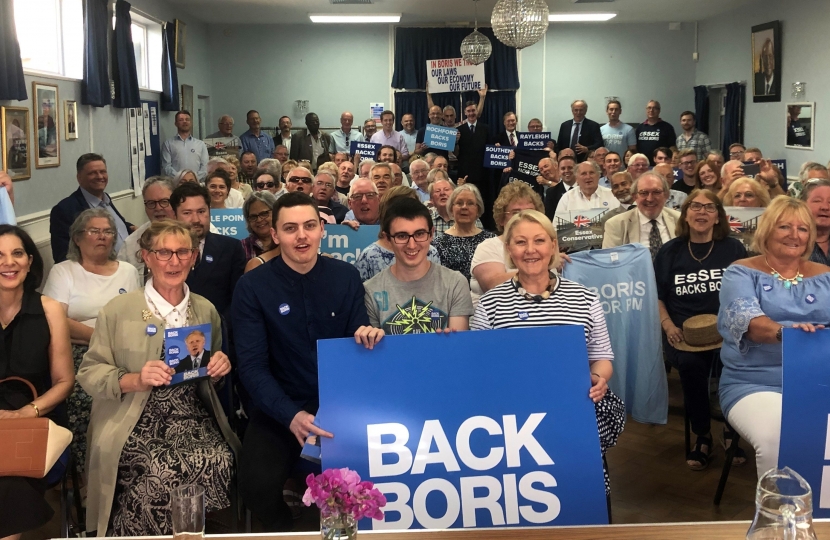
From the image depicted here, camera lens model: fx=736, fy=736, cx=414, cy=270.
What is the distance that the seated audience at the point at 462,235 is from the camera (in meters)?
3.91

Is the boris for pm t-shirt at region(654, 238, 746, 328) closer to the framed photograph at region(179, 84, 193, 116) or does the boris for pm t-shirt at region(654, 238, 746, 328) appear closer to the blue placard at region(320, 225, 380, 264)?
the blue placard at region(320, 225, 380, 264)

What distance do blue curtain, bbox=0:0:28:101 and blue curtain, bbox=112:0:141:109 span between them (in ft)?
8.99

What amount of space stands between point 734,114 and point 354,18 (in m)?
6.27

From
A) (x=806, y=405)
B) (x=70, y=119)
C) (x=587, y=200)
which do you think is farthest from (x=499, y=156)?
(x=806, y=405)

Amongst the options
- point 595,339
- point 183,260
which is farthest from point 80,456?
point 595,339

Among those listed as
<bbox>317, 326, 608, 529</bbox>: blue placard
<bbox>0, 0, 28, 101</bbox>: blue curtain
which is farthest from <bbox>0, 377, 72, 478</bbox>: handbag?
<bbox>0, 0, 28, 101</bbox>: blue curtain

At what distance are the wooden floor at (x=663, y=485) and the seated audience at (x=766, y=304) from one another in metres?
0.42

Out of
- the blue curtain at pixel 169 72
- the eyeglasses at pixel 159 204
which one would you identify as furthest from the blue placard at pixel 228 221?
the blue curtain at pixel 169 72

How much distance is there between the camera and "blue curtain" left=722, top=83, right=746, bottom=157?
11.6 m

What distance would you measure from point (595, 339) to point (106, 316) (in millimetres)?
1747

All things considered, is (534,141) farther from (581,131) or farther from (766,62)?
(766,62)

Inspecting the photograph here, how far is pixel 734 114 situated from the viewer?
11.8 meters

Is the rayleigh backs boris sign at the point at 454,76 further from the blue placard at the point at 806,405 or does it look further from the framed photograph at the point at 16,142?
the blue placard at the point at 806,405

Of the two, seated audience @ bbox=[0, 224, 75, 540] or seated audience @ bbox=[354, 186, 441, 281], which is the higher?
seated audience @ bbox=[354, 186, 441, 281]
